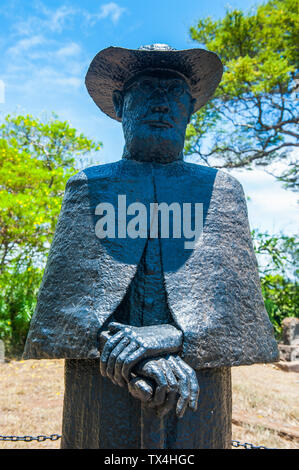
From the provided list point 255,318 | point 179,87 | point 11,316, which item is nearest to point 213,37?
point 11,316

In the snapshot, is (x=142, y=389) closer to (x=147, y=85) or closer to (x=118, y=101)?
(x=147, y=85)

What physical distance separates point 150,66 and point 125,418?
5.67 feet

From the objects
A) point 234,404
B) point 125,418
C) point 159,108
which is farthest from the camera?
point 234,404

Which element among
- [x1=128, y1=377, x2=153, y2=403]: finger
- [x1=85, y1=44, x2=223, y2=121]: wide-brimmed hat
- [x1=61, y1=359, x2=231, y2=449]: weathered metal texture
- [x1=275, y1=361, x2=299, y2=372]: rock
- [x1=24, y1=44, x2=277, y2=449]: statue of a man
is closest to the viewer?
[x1=128, y1=377, x2=153, y2=403]: finger

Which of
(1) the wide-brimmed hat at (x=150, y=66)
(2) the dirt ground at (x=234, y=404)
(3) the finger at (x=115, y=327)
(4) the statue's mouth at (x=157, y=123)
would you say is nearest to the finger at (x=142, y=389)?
(3) the finger at (x=115, y=327)

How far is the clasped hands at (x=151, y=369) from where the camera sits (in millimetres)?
1339

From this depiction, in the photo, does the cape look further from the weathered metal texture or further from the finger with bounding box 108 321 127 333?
the weathered metal texture

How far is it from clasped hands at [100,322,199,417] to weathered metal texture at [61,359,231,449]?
0.22 m

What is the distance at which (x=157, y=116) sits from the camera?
6.56ft

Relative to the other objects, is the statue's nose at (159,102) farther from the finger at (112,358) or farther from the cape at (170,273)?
the finger at (112,358)

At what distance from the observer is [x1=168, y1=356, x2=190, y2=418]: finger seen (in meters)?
1.33

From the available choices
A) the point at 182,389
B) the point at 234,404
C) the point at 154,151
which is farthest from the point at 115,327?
the point at 234,404

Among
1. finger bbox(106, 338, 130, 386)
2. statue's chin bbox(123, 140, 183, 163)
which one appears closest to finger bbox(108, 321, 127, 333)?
finger bbox(106, 338, 130, 386)
